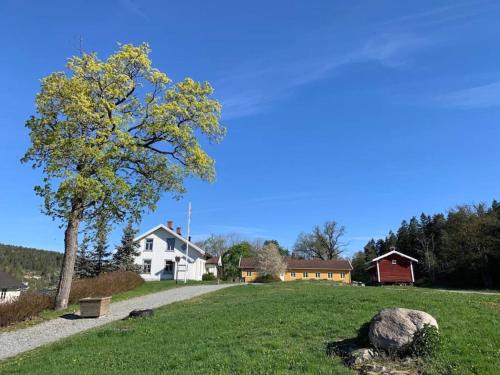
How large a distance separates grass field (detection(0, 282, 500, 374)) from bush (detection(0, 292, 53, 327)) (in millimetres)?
5567

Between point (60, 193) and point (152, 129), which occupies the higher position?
point (152, 129)

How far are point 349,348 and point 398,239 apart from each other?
96.3 meters

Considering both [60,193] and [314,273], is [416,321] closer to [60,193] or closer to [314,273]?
[60,193]

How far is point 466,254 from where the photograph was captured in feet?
188

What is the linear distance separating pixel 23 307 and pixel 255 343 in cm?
1324

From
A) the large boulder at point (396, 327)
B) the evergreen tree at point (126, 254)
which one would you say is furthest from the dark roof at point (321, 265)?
the large boulder at point (396, 327)

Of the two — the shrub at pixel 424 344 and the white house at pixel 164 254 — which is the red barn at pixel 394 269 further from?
the shrub at pixel 424 344

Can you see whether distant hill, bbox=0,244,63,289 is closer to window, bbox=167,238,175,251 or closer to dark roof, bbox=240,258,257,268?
dark roof, bbox=240,258,257,268

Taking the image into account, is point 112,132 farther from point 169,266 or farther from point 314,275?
point 314,275

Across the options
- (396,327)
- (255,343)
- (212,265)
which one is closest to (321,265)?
(212,265)

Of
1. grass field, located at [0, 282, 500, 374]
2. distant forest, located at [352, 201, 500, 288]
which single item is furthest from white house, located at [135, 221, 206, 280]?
grass field, located at [0, 282, 500, 374]

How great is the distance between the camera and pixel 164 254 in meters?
62.7

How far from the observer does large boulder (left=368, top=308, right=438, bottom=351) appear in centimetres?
822

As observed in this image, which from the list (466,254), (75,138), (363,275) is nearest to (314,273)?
(363,275)
